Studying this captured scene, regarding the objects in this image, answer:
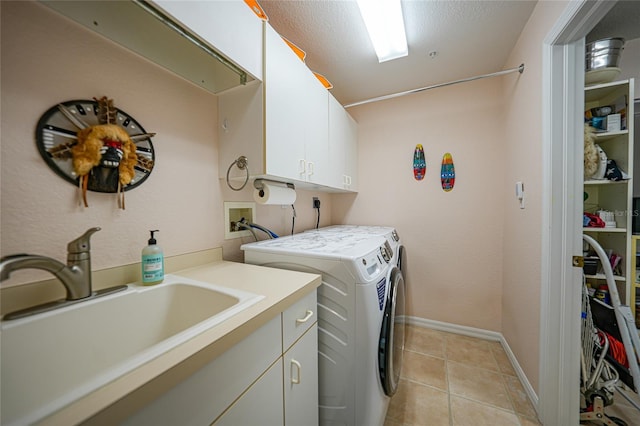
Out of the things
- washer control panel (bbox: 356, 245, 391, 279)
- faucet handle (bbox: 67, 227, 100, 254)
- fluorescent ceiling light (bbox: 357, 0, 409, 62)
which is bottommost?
washer control panel (bbox: 356, 245, 391, 279)

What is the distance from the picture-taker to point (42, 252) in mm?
715

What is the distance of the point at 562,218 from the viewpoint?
115 cm

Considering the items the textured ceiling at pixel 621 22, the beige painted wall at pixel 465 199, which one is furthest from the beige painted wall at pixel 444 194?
the textured ceiling at pixel 621 22

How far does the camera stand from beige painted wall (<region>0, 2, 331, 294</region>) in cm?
67

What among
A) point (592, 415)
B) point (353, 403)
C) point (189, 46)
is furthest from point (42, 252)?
point (592, 415)

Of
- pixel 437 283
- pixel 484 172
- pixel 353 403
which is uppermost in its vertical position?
pixel 484 172

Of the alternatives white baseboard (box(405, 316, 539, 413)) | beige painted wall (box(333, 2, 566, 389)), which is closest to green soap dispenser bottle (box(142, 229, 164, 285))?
beige painted wall (box(333, 2, 566, 389))

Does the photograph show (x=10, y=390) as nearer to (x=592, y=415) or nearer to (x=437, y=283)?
(x=592, y=415)

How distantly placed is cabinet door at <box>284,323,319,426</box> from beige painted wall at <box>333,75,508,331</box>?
1.68 metres

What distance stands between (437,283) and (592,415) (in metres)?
1.14

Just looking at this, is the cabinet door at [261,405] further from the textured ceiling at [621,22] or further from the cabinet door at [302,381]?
the textured ceiling at [621,22]

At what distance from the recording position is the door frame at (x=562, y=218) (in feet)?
3.70

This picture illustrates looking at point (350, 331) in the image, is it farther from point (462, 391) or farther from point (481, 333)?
point (481, 333)

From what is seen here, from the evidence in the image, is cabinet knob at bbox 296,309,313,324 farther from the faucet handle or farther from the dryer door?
the faucet handle
